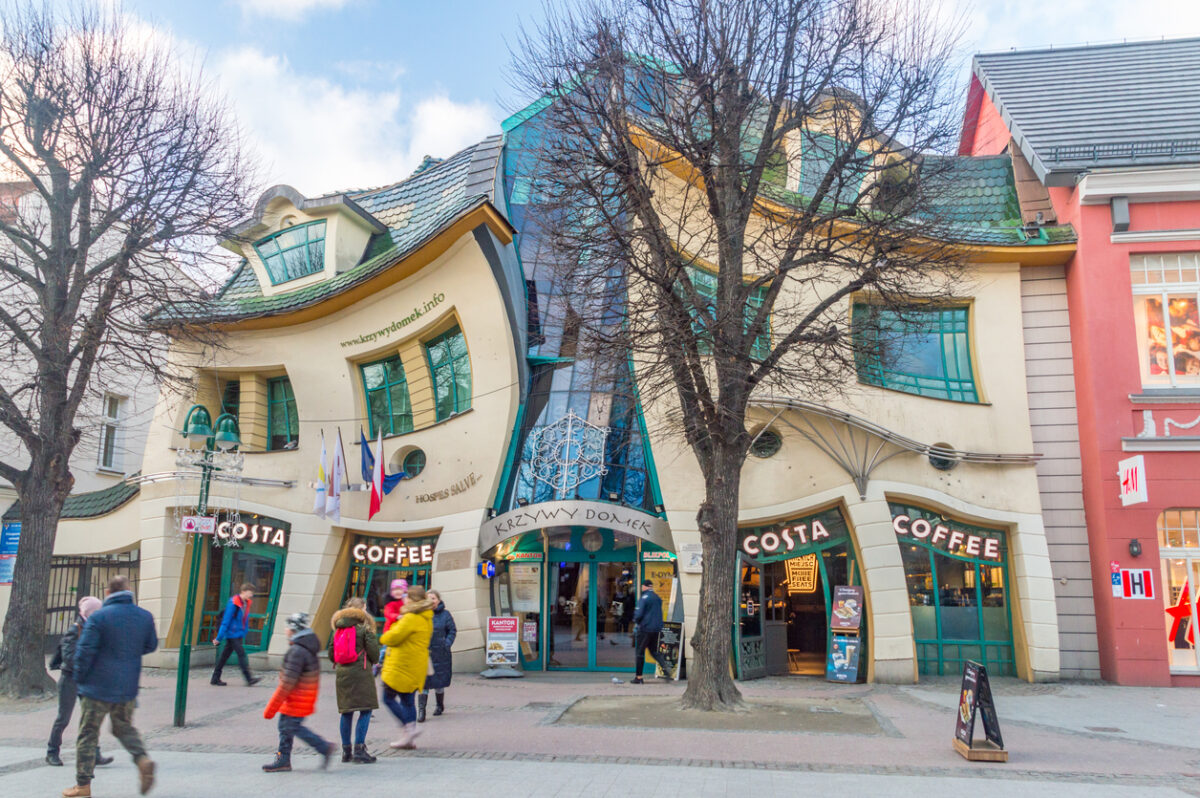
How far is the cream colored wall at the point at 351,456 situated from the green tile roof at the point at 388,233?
642mm

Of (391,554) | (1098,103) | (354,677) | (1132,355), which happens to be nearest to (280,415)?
(391,554)

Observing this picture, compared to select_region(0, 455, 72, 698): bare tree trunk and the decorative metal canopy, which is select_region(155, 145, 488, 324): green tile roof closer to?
select_region(0, 455, 72, 698): bare tree trunk

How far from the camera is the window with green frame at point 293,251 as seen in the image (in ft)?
64.6

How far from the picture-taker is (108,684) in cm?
720

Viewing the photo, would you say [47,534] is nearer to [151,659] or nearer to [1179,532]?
[151,659]

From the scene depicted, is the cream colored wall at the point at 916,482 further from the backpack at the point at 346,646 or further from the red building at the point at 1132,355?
the backpack at the point at 346,646

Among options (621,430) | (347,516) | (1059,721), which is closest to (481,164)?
(621,430)

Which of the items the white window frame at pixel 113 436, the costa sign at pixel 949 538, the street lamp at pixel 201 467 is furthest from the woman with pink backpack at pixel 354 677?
the white window frame at pixel 113 436

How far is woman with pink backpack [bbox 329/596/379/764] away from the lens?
842cm

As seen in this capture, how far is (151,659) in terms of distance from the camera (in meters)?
17.7

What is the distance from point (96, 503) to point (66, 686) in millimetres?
12503

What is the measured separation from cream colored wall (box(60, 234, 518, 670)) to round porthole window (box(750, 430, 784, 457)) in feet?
15.2

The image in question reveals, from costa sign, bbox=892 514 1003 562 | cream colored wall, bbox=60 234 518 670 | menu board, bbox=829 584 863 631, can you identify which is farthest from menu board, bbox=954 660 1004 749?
cream colored wall, bbox=60 234 518 670

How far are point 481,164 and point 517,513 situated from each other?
25.5 ft
